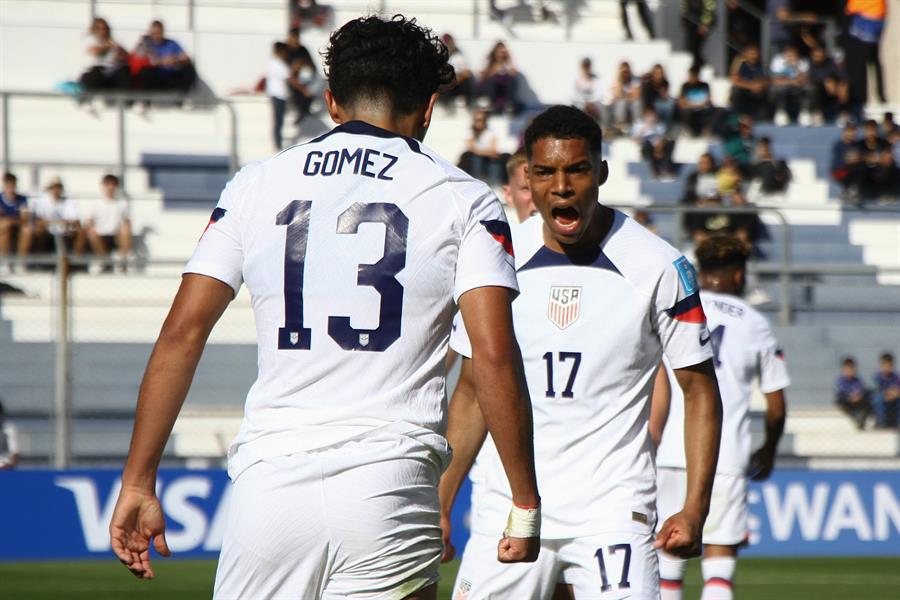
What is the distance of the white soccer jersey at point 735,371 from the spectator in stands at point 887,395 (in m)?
7.45

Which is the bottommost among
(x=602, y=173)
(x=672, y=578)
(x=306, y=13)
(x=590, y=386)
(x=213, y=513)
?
(x=213, y=513)

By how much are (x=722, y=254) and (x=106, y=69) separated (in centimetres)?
1356

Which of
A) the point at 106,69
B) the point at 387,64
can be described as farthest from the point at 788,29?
the point at 387,64

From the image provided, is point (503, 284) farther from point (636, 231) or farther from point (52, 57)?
point (52, 57)

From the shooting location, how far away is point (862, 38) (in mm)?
24375

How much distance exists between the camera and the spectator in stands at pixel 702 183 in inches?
773

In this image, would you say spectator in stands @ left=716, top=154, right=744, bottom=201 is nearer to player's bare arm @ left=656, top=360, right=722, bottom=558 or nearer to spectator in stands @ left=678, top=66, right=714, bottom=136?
spectator in stands @ left=678, top=66, right=714, bottom=136

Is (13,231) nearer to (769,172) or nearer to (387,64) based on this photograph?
(769,172)

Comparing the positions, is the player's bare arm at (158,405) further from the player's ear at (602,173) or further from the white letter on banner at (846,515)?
the white letter on banner at (846,515)

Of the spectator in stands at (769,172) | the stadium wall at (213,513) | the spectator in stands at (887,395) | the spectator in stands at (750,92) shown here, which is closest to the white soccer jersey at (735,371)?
the stadium wall at (213,513)

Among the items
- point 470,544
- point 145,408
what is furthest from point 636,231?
point 145,408

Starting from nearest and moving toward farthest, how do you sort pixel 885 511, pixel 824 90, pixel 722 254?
1. pixel 722 254
2. pixel 885 511
3. pixel 824 90

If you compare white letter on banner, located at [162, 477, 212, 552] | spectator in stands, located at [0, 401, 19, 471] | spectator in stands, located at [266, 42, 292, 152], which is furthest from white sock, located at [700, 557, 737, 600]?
spectator in stands, located at [266, 42, 292, 152]

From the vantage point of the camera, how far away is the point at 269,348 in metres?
3.84
